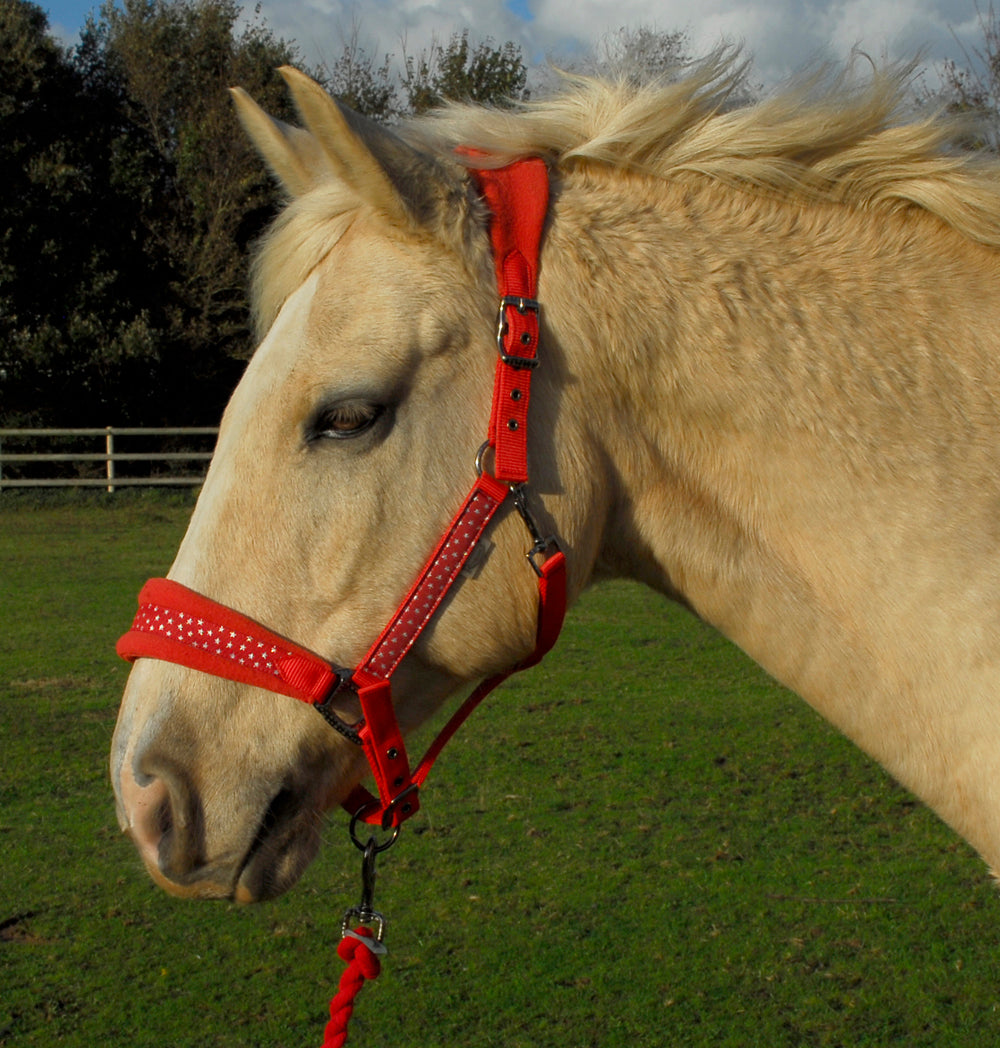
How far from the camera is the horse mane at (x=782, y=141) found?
1.79m

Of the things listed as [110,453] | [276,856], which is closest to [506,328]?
[276,856]

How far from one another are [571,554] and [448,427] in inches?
12.2

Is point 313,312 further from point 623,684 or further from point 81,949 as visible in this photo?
point 623,684

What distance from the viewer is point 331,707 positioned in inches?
67.7

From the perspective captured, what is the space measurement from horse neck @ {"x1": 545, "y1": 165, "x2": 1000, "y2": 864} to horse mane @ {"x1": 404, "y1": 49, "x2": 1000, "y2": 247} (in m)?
0.05

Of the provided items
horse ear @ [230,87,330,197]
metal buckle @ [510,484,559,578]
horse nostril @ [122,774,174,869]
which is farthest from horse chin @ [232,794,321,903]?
horse ear @ [230,87,330,197]

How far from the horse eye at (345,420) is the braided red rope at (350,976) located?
94 cm

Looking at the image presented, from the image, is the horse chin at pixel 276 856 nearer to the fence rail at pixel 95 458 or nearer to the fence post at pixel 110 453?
the fence rail at pixel 95 458

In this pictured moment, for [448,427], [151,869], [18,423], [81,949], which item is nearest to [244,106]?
[448,427]

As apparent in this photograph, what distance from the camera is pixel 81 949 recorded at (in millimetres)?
4016

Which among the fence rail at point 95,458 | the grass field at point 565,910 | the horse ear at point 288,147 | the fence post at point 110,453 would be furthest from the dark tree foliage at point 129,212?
the horse ear at point 288,147

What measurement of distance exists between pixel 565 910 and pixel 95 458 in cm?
1790

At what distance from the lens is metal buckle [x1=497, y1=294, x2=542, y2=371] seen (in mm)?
1707

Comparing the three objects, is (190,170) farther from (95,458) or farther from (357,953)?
(357,953)
